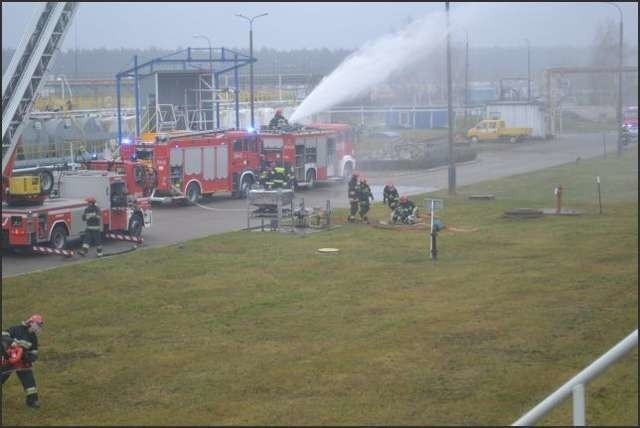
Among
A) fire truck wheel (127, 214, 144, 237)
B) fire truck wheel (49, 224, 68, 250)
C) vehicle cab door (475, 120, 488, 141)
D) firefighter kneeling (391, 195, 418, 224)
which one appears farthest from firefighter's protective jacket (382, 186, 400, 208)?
vehicle cab door (475, 120, 488, 141)

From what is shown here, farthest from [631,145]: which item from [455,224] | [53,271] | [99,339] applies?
[99,339]

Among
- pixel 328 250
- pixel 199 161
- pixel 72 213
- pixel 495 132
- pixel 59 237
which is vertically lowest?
pixel 328 250

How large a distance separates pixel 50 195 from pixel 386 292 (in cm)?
807

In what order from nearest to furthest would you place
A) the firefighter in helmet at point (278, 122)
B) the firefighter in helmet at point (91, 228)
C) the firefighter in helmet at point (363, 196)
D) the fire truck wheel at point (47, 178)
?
the firefighter in helmet at point (91, 228), the fire truck wheel at point (47, 178), the firefighter in helmet at point (363, 196), the firefighter in helmet at point (278, 122)

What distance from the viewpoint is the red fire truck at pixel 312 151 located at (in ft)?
85.0

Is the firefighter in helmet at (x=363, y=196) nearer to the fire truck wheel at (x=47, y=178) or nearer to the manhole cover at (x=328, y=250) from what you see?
the manhole cover at (x=328, y=250)

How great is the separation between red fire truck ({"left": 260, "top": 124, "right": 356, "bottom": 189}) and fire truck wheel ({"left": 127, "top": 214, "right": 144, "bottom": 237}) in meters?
8.41

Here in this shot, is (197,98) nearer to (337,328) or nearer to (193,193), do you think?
(193,193)

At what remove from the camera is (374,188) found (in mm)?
26703

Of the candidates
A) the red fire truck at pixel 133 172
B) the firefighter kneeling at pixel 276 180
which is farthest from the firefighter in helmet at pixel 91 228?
the firefighter kneeling at pixel 276 180

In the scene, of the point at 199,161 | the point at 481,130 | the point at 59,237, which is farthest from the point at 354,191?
the point at 481,130

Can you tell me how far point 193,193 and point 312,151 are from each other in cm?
445

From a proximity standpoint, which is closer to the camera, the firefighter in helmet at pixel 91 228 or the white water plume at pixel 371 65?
the firefighter in helmet at pixel 91 228

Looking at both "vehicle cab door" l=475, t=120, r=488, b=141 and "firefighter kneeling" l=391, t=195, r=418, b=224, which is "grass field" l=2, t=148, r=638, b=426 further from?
"vehicle cab door" l=475, t=120, r=488, b=141
